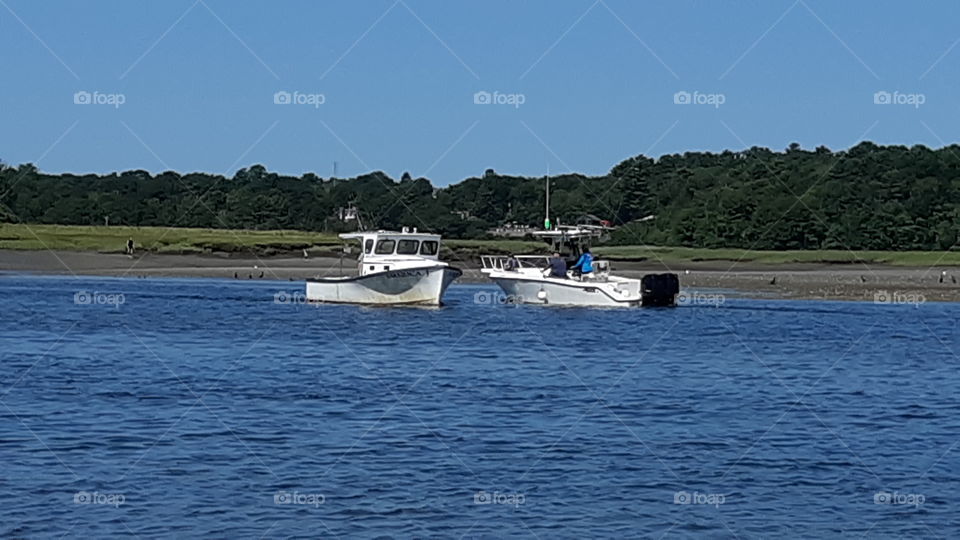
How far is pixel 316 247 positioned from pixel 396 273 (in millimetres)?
50051

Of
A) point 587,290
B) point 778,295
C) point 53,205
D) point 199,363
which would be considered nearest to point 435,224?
point 53,205

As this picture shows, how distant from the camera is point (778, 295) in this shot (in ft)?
229

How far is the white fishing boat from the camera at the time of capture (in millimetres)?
53406

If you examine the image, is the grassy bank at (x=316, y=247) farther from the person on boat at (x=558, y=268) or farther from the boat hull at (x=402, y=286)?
the boat hull at (x=402, y=286)

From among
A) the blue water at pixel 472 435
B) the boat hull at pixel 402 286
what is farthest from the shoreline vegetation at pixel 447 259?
the blue water at pixel 472 435

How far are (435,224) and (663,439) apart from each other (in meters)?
107

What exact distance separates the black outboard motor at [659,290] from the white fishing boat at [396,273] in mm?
8328

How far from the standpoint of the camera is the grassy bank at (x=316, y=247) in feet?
325

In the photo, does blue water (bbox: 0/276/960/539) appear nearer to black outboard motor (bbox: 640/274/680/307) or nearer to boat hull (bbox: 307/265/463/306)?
boat hull (bbox: 307/265/463/306)

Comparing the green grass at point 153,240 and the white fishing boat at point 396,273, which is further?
the green grass at point 153,240

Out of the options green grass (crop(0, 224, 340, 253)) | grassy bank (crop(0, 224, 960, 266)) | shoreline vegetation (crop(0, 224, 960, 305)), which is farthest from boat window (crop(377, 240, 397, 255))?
green grass (crop(0, 224, 340, 253))

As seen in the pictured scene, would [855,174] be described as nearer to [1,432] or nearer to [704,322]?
[704,322]

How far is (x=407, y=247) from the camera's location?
54750mm

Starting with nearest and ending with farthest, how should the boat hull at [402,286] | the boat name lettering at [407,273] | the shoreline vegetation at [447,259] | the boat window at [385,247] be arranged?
the boat name lettering at [407,273]
the boat hull at [402,286]
the boat window at [385,247]
the shoreline vegetation at [447,259]
